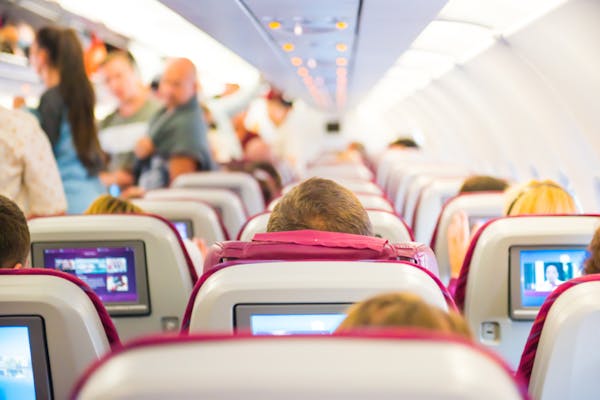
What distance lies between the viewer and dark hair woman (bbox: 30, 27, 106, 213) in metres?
6.20

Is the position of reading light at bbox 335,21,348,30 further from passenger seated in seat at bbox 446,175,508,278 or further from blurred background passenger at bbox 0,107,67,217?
blurred background passenger at bbox 0,107,67,217

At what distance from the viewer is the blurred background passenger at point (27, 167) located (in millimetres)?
5031

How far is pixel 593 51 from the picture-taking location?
20.1ft

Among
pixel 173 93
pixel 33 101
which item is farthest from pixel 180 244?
pixel 33 101

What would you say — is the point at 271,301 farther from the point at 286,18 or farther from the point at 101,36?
the point at 101,36

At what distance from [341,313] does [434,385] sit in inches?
38.4

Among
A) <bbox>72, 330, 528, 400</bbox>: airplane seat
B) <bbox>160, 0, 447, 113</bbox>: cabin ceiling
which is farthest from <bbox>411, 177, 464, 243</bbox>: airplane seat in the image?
<bbox>72, 330, 528, 400</bbox>: airplane seat

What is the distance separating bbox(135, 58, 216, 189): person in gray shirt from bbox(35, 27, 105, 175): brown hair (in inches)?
87.4

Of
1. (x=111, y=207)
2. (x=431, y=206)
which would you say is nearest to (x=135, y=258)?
(x=111, y=207)

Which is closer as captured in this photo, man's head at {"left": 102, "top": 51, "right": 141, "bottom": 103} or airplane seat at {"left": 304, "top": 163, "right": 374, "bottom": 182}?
man's head at {"left": 102, "top": 51, "right": 141, "bottom": 103}

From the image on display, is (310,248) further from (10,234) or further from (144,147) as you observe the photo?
(144,147)

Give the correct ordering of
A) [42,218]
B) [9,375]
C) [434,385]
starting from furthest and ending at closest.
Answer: [42,218], [9,375], [434,385]

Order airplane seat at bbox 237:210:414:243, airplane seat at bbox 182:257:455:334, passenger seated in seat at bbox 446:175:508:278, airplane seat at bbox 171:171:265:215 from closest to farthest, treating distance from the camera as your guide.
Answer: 1. airplane seat at bbox 182:257:455:334
2. airplane seat at bbox 237:210:414:243
3. passenger seated in seat at bbox 446:175:508:278
4. airplane seat at bbox 171:171:265:215

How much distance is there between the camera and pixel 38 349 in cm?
253
